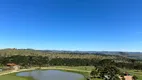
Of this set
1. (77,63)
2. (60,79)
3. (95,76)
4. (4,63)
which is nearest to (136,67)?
(77,63)

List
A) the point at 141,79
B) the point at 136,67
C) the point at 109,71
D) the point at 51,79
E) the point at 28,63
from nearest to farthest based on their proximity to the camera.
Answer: the point at 109,71
the point at 51,79
the point at 141,79
the point at 136,67
the point at 28,63

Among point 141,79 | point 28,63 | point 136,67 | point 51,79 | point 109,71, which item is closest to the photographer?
point 109,71

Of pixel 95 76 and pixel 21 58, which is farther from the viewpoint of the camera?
pixel 21 58

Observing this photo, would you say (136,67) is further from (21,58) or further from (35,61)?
(21,58)

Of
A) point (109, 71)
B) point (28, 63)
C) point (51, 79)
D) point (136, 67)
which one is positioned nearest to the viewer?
point (109, 71)

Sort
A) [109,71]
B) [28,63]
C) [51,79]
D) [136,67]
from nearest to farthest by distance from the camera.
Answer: [109,71], [51,79], [136,67], [28,63]

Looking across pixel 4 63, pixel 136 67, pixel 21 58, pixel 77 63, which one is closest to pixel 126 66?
pixel 136 67

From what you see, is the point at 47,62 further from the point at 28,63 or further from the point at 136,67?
the point at 136,67

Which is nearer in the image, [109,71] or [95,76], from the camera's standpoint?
[109,71]

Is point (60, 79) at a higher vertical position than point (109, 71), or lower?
lower
